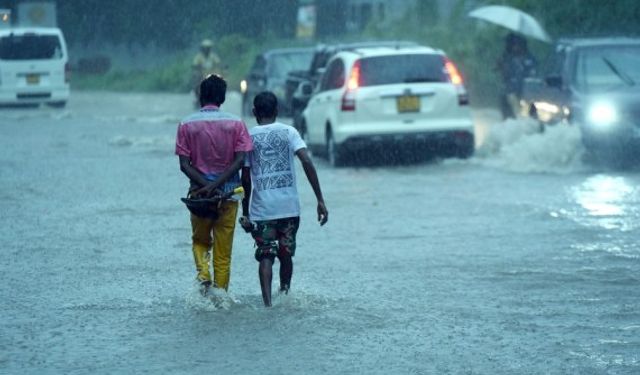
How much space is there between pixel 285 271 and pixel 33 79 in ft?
89.1

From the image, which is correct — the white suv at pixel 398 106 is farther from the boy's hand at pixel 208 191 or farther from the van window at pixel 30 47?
the van window at pixel 30 47

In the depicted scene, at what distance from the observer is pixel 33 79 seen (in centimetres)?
3541

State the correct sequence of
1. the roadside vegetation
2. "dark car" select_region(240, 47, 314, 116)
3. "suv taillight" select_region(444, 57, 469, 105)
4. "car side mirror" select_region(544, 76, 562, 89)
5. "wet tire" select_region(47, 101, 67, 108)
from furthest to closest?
"wet tire" select_region(47, 101, 67, 108) < "dark car" select_region(240, 47, 314, 116) < the roadside vegetation < "suv taillight" select_region(444, 57, 469, 105) < "car side mirror" select_region(544, 76, 562, 89)

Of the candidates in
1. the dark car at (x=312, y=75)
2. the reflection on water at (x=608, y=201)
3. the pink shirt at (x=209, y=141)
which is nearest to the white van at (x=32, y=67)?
the dark car at (x=312, y=75)

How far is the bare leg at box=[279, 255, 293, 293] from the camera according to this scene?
9180mm

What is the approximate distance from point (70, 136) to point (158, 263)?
50.7 feet

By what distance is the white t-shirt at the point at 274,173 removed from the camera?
9.07m

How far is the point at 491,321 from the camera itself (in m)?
8.72

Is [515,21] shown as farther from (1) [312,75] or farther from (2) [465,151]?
(2) [465,151]

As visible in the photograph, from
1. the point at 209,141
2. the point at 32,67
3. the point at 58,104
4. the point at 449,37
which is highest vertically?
the point at 209,141

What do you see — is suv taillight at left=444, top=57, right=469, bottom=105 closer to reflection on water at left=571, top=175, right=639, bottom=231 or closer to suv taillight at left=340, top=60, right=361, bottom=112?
suv taillight at left=340, top=60, right=361, bottom=112

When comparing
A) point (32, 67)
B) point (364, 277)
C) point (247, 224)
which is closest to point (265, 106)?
point (247, 224)

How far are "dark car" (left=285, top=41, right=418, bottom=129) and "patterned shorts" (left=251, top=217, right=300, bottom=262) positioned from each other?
11.8 metres

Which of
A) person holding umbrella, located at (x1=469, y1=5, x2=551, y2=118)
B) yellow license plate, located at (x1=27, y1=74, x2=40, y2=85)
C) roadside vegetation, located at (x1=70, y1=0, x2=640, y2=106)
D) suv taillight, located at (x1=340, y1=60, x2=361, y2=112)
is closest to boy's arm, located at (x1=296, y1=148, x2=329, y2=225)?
suv taillight, located at (x1=340, y1=60, x2=361, y2=112)
